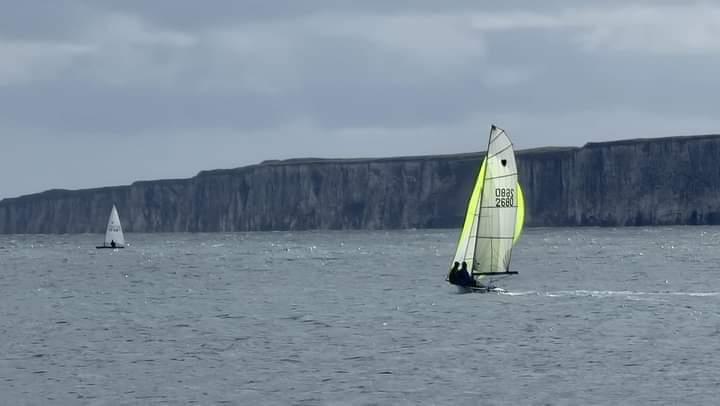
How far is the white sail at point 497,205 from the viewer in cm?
5831

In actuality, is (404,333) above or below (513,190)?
below

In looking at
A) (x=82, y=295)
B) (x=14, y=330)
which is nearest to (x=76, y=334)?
(x=14, y=330)

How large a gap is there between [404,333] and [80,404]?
1831cm

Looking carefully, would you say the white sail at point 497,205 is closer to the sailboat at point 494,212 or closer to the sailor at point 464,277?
the sailboat at point 494,212

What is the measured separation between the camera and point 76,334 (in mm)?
49625

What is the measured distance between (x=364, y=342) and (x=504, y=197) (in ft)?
52.9

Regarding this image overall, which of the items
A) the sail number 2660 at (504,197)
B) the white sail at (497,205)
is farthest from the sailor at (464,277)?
the sail number 2660 at (504,197)

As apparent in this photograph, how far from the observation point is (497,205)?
194ft

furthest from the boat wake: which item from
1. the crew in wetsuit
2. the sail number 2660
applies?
the sail number 2660

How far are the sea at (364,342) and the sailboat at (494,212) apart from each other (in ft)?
8.08

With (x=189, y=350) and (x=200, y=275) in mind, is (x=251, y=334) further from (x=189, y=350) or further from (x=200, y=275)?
(x=200, y=275)

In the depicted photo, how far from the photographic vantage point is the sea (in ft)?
110

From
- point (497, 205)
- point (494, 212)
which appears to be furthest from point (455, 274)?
point (497, 205)

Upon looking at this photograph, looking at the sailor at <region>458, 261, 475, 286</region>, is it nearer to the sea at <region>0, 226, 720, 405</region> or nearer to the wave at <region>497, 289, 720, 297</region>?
the sea at <region>0, 226, 720, 405</region>
